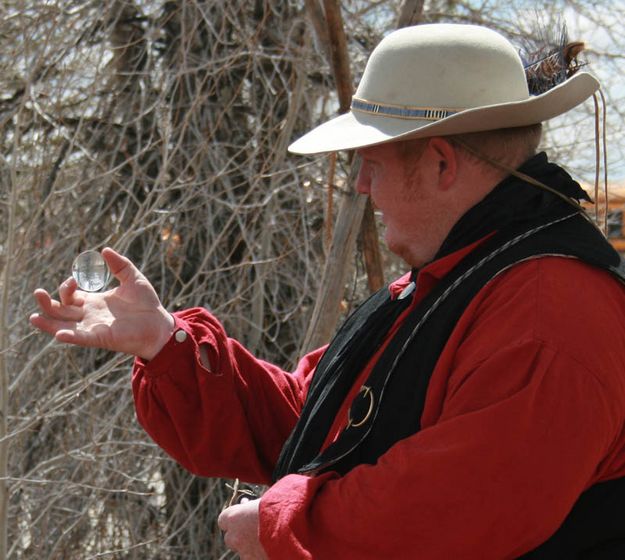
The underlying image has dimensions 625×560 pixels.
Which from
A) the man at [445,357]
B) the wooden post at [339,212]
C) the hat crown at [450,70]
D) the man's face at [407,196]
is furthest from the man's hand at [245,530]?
the wooden post at [339,212]

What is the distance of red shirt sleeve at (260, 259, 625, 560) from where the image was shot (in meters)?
1.39

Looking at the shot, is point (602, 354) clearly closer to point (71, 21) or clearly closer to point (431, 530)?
point (431, 530)

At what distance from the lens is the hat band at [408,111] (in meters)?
1.70

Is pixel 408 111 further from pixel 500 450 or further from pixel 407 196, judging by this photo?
pixel 500 450

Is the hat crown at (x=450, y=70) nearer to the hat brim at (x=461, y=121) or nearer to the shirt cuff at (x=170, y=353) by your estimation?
the hat brim at (x=461, y=121)

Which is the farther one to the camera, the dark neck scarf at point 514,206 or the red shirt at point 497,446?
the dark neck scarf at point 514,206

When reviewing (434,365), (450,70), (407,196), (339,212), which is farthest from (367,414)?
(339,212)

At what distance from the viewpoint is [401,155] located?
1735 millimetres

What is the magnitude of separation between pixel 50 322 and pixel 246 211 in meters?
2.64

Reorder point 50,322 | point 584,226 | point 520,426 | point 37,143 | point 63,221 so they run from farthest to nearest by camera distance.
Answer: point 63,221
point 37,143
point 50,322
point 584,226
point 520,426

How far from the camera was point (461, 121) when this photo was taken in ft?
5.41

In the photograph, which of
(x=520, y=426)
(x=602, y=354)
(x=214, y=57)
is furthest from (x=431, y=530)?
(x=214, y=57)

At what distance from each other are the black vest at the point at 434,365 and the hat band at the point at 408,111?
23 centimetres

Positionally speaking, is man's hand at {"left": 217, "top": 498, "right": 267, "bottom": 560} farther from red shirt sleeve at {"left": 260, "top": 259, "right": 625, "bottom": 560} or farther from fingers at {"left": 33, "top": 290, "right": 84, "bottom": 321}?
fingers at {"left": 33, "top": 290, "right": 84, "bottom": 321}
